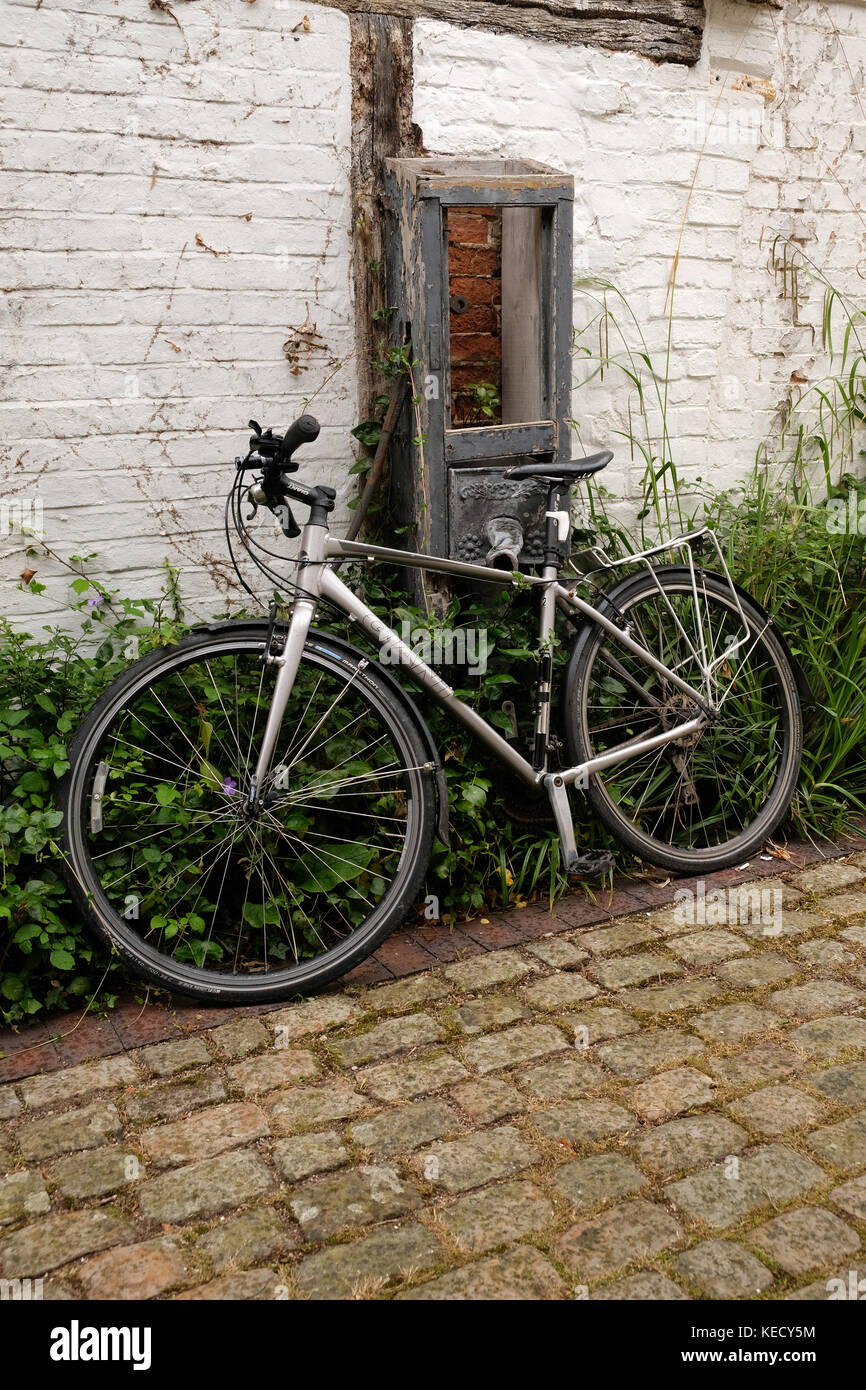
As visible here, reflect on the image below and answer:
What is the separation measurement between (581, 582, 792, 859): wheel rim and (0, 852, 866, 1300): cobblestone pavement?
64cm

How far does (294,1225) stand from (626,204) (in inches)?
133

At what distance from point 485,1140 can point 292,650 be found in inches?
49.6

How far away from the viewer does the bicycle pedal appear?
11.2 feet

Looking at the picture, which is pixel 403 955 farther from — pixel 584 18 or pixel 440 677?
pixel 584 18

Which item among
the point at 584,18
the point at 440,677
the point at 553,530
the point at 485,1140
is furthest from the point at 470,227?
the point at 485,1140

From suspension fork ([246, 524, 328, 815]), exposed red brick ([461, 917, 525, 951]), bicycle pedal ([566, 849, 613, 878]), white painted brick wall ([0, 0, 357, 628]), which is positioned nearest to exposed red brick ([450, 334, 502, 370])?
white painted brick wall ([0, 0, 357, 628])

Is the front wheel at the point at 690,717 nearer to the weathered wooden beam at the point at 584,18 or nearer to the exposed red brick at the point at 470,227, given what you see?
the exposed red brick at the point at 470,227

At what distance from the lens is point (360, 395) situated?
12.1ft

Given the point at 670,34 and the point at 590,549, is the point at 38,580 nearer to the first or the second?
the point at 590,549

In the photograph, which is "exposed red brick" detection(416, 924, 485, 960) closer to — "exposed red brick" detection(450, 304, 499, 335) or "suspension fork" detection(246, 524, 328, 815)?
"suspension fork" detection(246, 524, 328, 815)

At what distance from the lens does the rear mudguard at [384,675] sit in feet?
10.1

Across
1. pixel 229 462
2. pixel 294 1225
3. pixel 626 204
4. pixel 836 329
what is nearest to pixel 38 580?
pixel 229 462

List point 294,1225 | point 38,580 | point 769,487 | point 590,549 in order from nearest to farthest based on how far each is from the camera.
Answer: point 294,1225, point 38,580, point 590,549, point 769,487

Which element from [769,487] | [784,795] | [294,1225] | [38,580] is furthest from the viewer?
[769,487]
